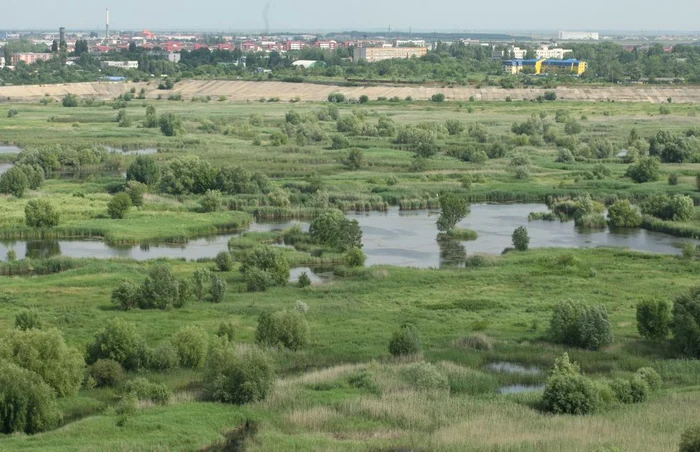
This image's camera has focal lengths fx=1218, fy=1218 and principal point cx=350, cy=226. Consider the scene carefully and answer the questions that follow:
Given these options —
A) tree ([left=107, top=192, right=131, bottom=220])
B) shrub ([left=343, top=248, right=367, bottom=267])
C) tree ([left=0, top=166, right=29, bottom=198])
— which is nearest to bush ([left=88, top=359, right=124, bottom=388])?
shrub ([left=343, top=248, right=367, bottom=267])

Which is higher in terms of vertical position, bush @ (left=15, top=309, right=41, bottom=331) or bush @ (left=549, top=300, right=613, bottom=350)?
bush @ (left=549, top=300, right=613, bottom=350)

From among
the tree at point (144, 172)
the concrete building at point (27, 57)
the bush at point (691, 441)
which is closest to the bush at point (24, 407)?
the bush at point (691, 441)

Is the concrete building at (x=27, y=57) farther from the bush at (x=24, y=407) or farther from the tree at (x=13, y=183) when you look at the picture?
the bush at (x=24, y=407)

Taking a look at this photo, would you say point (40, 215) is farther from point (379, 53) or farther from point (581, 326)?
point (379, 53)

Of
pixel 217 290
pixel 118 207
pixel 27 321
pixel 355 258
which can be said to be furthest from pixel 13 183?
pixel 27 321

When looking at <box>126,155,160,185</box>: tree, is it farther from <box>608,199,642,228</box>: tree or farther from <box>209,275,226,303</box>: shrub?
<box>209,275,226,303</box>: shrub

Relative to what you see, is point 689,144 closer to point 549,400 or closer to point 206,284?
point 206,284

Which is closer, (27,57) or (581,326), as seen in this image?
(581,326)

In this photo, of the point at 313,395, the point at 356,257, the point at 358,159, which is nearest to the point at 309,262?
the point at 356,257
